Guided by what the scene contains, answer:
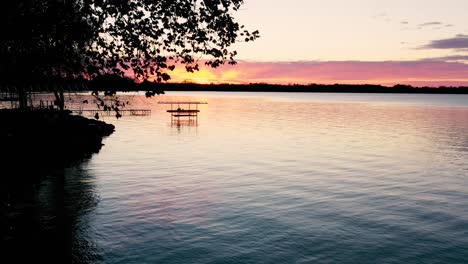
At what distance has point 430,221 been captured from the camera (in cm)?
2256

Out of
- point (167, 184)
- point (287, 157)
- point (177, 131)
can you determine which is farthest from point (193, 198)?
point (177, 131)

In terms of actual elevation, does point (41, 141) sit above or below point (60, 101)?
below

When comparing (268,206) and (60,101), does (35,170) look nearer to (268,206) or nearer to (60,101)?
(268,206)

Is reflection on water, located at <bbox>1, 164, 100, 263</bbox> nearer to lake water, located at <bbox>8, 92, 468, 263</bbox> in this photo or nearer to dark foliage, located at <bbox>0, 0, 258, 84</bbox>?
lake water, located at <bbox>8, 92, 468, 263</bbox>

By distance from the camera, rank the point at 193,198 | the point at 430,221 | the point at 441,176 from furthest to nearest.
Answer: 1. the point at 441,176
2. the point at 193,198
3. the point at 430,221

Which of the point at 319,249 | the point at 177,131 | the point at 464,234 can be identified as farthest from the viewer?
the point at 177,131

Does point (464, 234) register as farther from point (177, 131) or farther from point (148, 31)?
point (177, 131)

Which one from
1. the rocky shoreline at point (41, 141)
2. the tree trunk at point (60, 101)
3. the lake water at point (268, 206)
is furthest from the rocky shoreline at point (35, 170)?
the tree trunk at point (60, 101)

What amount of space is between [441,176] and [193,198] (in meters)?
22.6

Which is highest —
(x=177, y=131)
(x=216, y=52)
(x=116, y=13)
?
(x=116, y=13)

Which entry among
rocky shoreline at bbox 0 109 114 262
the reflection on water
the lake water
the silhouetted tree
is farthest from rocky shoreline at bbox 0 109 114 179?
the silhouetted tree

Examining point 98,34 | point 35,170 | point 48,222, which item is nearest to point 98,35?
point 98,34

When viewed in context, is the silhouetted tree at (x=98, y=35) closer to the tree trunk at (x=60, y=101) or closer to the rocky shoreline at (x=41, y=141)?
the tree trunk at (x=60, y=101)

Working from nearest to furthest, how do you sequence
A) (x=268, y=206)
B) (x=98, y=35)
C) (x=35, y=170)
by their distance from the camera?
(x=98, y=35) → (x=268, y=206) → (x=35, y=170)
